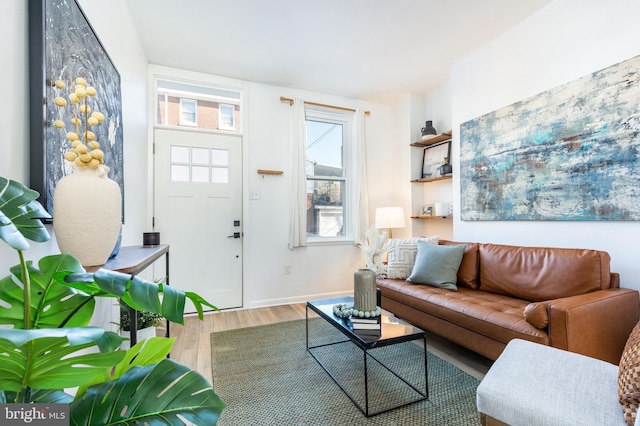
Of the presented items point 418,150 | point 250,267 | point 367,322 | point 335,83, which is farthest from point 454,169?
point 250,267

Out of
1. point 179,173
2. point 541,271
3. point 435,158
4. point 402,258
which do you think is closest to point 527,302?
point 541,271

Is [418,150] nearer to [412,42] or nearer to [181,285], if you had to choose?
[412,42]

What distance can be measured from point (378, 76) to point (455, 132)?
3.71ft

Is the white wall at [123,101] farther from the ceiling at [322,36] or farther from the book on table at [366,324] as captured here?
the book on table at [366,324]

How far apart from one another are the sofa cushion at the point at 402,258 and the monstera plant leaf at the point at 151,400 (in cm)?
252

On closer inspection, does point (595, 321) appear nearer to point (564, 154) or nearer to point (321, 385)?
point (564, 154)

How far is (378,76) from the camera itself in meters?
3.57

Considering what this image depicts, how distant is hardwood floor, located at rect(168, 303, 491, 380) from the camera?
2125 millimetres

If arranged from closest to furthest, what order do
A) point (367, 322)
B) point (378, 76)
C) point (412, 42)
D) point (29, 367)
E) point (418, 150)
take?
point (29, 367), point (367, 322), point (412, 42), point (378, 76), point (418, 150)

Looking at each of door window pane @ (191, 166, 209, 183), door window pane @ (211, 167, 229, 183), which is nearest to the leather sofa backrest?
door window pane @ (211, 167, 229, 183)

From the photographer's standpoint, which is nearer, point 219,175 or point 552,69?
point 552,69

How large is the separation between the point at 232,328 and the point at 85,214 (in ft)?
7.25

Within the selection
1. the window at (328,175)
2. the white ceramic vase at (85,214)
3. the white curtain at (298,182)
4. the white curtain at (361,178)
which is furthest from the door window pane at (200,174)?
the white ceramic vase at (85,214)

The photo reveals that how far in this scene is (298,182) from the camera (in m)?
3.74
